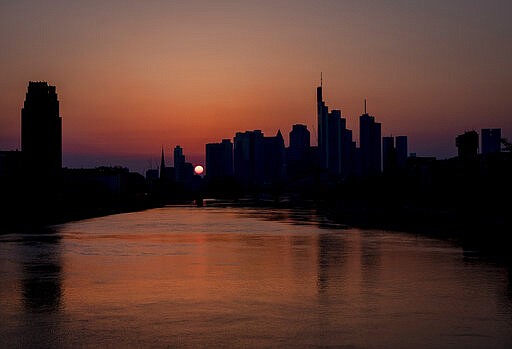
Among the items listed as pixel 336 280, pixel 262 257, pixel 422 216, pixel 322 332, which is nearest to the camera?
pixel 322 332

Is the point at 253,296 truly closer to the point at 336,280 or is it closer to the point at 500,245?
the point at 336,280

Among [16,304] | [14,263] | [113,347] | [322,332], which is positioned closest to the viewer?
[113,347]

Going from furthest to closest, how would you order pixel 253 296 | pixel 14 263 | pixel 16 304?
pixel 14 263
pixel 253 296
pixel 16 304

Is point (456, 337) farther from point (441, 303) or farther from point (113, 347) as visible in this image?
point (113, 347)

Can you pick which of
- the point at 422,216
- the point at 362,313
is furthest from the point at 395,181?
the point at 362,313

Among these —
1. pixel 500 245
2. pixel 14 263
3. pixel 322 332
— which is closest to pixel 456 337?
pixel 322 332

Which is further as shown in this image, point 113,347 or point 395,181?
point 395,181
